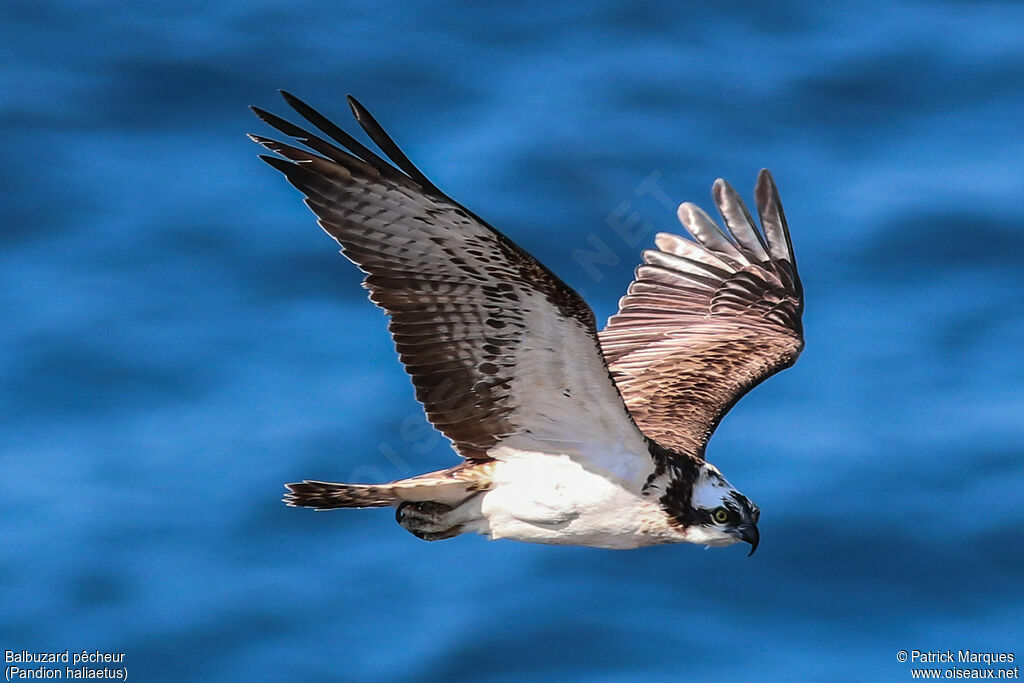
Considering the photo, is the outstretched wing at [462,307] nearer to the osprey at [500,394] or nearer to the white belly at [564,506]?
the osprey at [500,394]

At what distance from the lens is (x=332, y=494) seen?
863cm

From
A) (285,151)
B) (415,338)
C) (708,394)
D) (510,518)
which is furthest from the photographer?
(708,394)

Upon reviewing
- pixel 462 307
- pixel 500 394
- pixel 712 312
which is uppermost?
pixel 712 312

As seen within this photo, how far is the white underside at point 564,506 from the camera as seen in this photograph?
871 centimetres

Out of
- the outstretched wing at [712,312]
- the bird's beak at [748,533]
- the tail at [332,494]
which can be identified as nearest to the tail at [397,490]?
the tail at [332,494]

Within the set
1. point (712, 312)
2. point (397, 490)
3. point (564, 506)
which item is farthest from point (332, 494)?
point (712, 312)

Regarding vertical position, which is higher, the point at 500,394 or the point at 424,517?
the point at 500,394

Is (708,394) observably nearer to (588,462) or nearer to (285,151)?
(588,462)

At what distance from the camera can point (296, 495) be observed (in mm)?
8656

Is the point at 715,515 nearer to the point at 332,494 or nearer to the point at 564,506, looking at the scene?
the point at 564,506

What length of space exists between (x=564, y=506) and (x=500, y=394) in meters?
0.66

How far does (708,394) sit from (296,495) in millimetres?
2849

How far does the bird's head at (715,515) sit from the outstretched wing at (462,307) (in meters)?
0.31

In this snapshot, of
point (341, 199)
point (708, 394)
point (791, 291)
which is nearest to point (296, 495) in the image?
point (341, 199)
